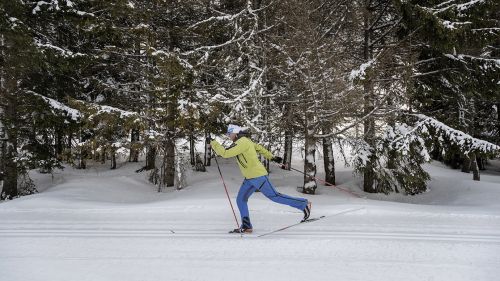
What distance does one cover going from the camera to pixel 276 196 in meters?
7.10

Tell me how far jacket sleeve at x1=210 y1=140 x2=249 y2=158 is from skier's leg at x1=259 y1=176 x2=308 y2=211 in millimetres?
687

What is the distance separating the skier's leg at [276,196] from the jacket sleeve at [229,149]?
2.25ft

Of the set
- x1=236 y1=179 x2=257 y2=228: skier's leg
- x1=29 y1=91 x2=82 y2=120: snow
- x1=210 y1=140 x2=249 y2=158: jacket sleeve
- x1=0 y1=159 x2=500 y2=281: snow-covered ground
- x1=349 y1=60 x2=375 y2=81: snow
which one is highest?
x1=349 y1=60 x2=375 y2=81: snow

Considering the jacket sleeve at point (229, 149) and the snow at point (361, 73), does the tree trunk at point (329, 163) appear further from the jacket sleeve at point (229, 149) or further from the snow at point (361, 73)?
the jacket sleeve at point (229, 149)

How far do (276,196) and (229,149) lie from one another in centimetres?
124

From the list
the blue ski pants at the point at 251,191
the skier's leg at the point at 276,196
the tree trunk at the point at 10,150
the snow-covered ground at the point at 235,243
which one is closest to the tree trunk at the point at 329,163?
the snow-covered ground at the point at 235,243

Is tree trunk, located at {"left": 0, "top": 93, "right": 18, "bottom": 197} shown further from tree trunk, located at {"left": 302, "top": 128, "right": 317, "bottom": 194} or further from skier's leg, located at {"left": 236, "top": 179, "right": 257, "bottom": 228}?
tree trunk, located at {"left": 302, "top": 128, "right": 317, "bottom": 194}

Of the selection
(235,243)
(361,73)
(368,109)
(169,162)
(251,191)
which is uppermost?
(361,73)

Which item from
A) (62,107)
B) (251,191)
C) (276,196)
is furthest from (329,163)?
(62,107)

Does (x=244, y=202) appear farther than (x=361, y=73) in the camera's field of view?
No

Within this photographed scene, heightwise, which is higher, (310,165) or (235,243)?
(310,165)

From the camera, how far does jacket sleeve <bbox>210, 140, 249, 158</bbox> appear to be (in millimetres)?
6570

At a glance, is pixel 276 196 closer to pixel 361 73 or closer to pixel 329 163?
pixel 361 73

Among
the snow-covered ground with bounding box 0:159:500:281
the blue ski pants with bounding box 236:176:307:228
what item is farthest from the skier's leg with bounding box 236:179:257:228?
the snow-covered ground with bounding box 0:159:500:281
